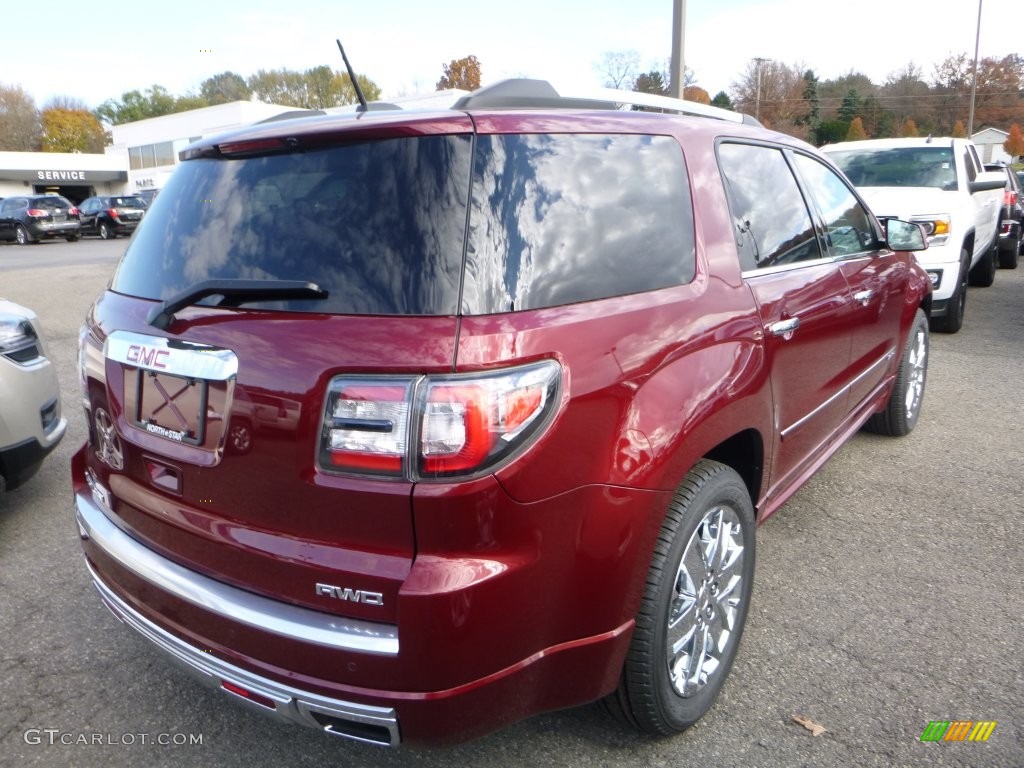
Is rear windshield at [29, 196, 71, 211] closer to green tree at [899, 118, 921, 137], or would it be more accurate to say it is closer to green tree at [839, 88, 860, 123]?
green tree at [899, 118, 921, 137]

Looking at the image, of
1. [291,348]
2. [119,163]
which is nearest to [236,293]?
[291,348]

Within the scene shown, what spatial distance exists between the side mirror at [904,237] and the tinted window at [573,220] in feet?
7.15

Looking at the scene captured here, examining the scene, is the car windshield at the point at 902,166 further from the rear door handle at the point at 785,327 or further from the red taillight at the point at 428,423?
the red taillight at the point at 428,423

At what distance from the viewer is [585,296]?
6.58 feet

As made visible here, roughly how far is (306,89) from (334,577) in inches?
3466

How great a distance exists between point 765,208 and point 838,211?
0.97 meters

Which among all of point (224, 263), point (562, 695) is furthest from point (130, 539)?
point (562, 695)

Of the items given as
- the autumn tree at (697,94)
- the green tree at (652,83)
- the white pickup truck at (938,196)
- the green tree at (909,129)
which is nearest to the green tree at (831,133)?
the green tree at (909,129)

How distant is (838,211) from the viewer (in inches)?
146

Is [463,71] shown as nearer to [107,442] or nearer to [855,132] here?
[855,132]

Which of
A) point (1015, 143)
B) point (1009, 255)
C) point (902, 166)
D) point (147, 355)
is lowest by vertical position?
point (1009, 255)

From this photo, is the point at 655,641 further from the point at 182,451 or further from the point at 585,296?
the point at 182,451

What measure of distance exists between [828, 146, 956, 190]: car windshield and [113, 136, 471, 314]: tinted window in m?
8.13

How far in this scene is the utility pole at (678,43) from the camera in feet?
32.6
